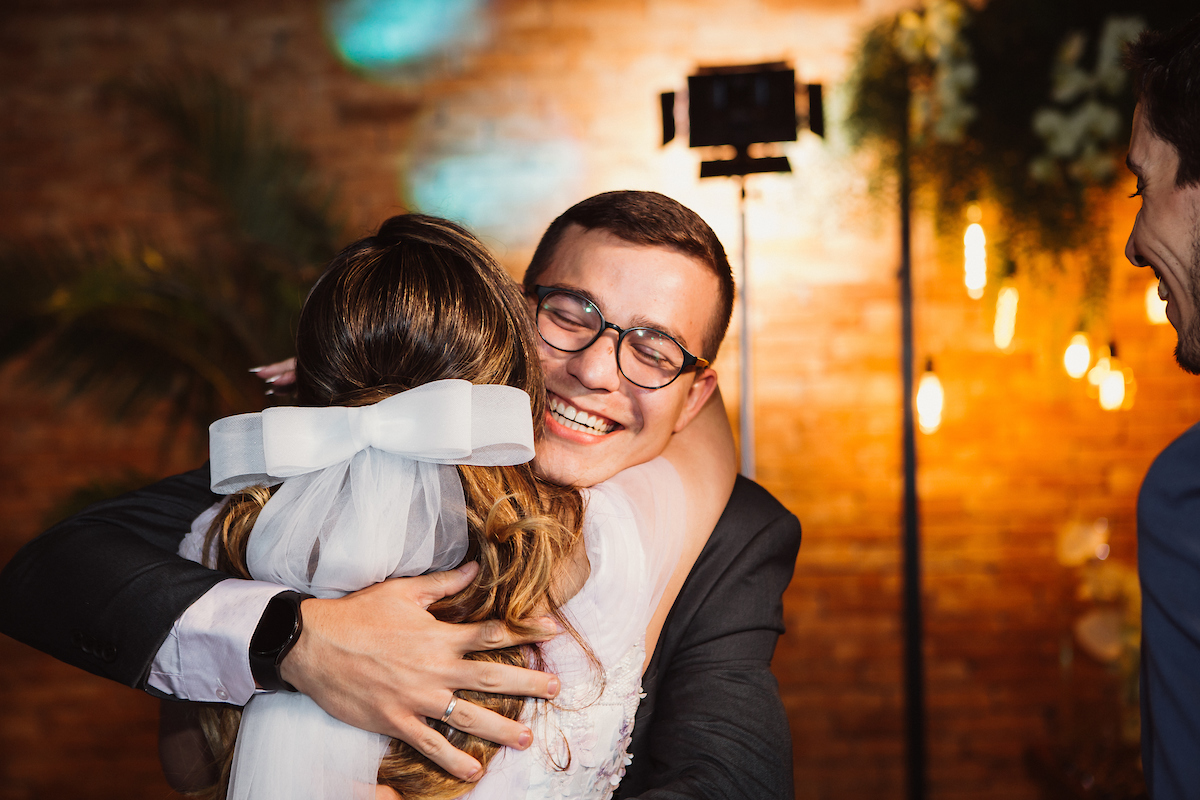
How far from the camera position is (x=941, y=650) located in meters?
3.32

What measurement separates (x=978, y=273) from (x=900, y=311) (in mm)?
445

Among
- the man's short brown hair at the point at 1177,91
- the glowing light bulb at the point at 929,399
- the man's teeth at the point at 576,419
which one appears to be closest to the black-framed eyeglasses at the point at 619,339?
the man's teeth at the point at 576,419

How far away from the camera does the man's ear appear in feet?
5.10

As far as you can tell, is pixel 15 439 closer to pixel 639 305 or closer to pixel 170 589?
pixel 170 589

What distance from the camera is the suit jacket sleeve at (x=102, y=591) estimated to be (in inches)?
39.8

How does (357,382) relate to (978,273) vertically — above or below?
above

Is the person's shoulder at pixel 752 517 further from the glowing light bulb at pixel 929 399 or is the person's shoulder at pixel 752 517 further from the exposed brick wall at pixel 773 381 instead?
the exposed brick wall at pixel 773 381

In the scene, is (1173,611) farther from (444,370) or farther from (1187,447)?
(444,370)

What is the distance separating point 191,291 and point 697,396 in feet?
6.62

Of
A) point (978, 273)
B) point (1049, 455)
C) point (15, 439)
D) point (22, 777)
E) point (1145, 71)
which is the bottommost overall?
point (22, 777)

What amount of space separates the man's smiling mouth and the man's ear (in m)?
0.18

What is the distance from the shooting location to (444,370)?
911mm

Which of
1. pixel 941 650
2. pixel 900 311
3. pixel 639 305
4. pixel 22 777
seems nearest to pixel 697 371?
pixel 639 305

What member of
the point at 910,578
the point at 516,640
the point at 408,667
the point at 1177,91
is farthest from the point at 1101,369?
the point at 408,667
